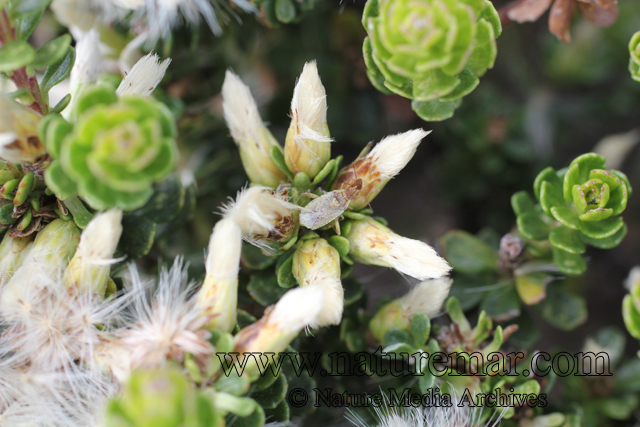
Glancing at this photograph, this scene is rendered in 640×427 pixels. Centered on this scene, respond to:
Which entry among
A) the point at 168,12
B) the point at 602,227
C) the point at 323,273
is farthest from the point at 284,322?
the point at 168,12

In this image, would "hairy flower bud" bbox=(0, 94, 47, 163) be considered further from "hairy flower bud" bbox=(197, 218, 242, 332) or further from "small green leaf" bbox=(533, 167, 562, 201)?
"small green leaf" bbox=(533, 167, 562, 201)

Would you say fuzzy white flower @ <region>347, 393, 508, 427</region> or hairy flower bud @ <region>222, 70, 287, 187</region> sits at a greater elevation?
hairy flower bud @ <region>222, 70, 287, 187</region>

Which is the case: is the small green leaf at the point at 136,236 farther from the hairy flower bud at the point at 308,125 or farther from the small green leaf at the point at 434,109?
the small green leaf at the point at 434,109

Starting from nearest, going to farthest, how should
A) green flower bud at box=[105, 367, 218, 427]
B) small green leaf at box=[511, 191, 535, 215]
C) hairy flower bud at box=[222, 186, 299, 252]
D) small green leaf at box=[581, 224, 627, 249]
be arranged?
green flower bud at box=[105, 367, 218, 427] → hairy flower bud at box=[222, 186, 299, 252] → small green leaf at box=[581, 224, 627, 249] → small green leaf at box=[511, 191, 535, 215]

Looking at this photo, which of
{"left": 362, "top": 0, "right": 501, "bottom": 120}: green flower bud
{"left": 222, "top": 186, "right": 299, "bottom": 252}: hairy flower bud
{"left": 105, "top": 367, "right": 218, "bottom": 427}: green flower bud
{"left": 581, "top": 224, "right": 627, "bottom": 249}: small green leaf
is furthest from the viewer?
{"left": 581, "top": 224, "right": 627, "bottom": 249}: small green leaf

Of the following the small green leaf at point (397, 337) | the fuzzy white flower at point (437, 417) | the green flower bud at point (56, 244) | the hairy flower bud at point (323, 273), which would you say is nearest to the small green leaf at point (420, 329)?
the small green leaf at point (397, 337)

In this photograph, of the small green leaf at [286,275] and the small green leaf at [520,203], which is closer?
the small green leaf at [286,275]

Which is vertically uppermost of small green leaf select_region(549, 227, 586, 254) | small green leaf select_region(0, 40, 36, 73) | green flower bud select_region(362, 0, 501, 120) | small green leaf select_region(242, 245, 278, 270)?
small green leaf select_region(0, 40, 36, 73)

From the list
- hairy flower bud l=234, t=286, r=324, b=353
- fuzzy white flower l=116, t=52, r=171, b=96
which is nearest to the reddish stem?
fuzzy white flower l=116, t=52, r=171, b=96
